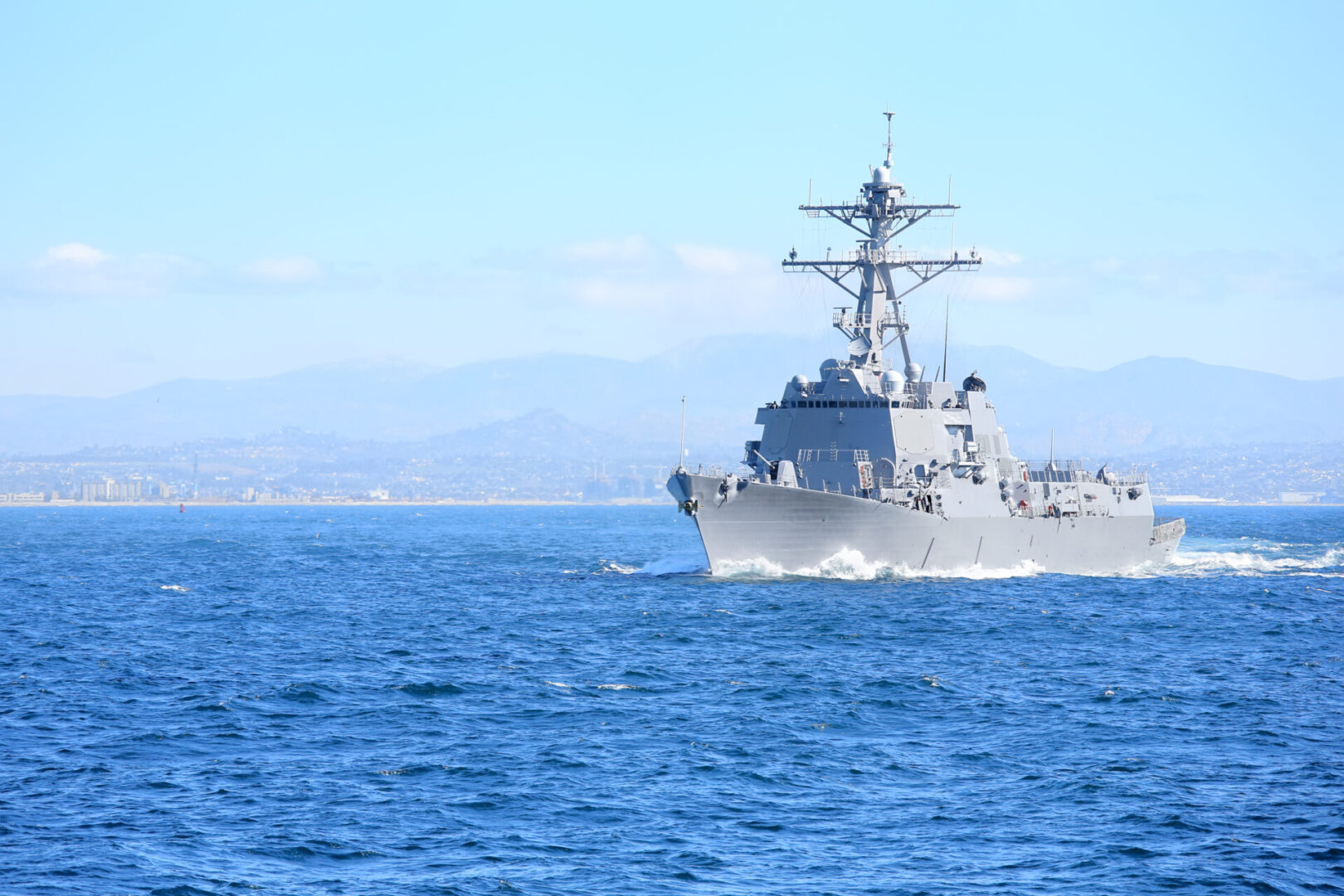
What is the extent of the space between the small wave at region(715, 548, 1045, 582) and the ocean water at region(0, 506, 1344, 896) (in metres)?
0.17

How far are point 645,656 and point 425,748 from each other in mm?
9160

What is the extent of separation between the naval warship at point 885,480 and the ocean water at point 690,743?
4.87ft

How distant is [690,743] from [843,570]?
20.8 meters

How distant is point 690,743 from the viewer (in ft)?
67.5

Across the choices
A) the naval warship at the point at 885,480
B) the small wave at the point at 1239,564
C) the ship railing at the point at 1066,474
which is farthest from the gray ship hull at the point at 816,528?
the small wave at the point at 1239,564

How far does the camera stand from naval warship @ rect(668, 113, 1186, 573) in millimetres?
40250

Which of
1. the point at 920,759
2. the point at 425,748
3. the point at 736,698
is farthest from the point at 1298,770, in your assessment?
the point at 425,748

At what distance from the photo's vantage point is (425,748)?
66.2ft

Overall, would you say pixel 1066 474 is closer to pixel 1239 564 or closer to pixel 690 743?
pixel 1239 564

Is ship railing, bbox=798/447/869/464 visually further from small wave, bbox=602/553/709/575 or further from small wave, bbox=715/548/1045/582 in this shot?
small wave, bbox=602/553/709/575

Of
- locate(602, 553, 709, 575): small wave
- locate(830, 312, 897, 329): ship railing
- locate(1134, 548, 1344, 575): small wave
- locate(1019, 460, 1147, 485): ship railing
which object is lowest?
locate(602, 553, 709, 575): small wave

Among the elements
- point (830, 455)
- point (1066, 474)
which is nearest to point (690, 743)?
point (830, 455)

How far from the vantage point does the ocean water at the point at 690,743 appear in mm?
14906

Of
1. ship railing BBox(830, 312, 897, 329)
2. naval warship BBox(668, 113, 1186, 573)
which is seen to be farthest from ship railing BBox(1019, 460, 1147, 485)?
ship railing BBox(830, 312, 897, 329)
